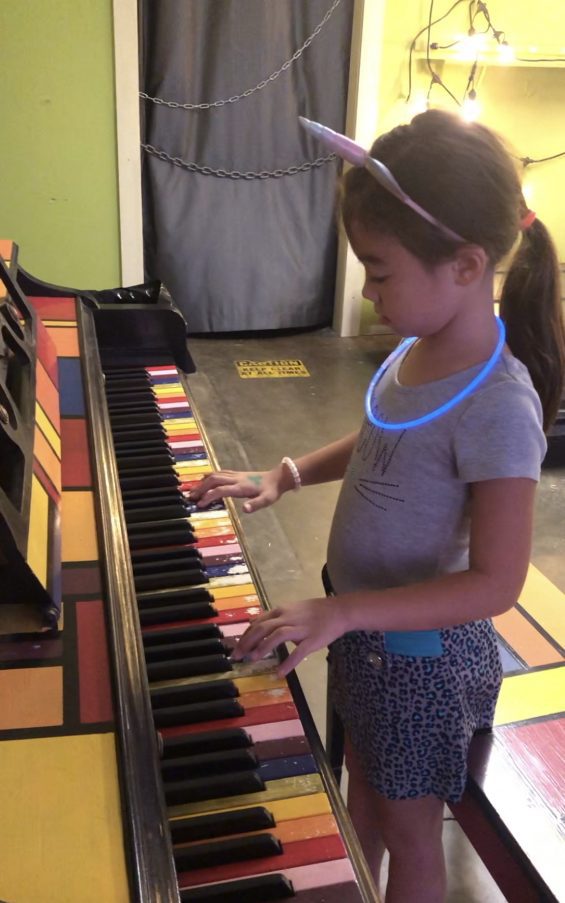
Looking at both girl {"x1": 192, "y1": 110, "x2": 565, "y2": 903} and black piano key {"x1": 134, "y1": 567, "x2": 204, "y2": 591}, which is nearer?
girl {"x1": 192, "y1": 110, "x2": 565, "y2": 903}

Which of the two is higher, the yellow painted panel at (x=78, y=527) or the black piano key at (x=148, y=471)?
the yellow painted panel at (x=78, y=527)

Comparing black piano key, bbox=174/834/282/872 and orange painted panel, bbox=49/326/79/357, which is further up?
orange painted panel, bbox=49/326/79/357

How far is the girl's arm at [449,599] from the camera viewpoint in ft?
3.04

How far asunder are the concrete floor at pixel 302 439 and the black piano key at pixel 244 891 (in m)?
1.15

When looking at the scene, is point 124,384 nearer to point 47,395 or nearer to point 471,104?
point 47,395

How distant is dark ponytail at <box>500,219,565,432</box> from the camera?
1092mm

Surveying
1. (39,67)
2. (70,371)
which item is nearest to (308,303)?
(39,67)

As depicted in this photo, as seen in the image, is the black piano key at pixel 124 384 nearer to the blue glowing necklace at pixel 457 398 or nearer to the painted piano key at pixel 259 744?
the painted piano key at pixel 259 744

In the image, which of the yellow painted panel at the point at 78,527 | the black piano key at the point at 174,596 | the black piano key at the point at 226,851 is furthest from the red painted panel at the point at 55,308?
the black piano key at the point at 226,851

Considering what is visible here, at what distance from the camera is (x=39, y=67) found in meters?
3.79

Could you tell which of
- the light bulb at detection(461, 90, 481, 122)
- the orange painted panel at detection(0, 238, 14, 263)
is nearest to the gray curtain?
the light bulb at detection(461, 90, 481, 122)

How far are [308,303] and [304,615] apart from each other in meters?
4.20

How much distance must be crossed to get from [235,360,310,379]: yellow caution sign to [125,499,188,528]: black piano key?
3053 millimetres

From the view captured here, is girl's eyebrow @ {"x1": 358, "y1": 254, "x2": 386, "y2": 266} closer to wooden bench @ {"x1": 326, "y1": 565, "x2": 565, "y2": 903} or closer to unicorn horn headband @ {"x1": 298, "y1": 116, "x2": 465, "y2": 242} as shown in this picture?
unicorn horn headband @ {"x1": 298, "y1": 116, "x2": 465, "y2": 242}
